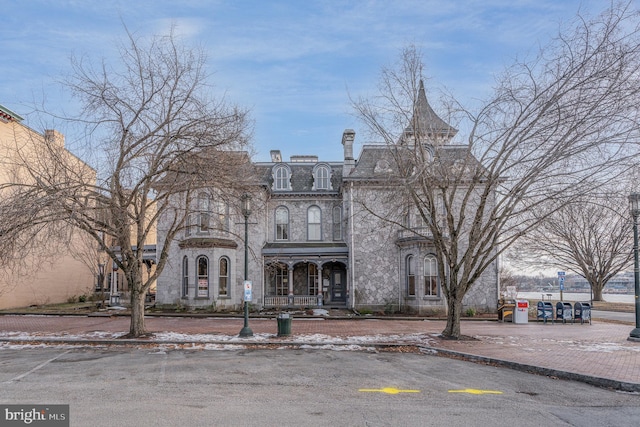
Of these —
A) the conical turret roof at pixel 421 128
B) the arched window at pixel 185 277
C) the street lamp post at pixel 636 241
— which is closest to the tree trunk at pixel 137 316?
the arched window at pixel 185 277

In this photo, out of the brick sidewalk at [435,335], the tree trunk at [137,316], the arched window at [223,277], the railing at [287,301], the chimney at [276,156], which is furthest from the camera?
the chimney at [276,156]

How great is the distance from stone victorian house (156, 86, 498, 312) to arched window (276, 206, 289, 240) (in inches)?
2.5

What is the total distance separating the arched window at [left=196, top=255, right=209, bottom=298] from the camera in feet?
84.6

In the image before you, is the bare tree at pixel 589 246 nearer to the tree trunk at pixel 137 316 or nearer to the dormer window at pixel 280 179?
the dormer window at pixel 280 179

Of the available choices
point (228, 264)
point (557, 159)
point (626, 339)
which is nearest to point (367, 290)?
point (228, 264)

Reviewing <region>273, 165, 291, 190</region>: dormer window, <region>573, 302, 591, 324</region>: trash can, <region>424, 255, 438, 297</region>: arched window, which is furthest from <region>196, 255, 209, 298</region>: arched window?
<region>573, 302, 591, 324</region>: trash can

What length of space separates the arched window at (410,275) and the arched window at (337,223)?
4.79 m

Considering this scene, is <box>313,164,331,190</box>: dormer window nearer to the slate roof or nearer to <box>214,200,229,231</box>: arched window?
the slate roof

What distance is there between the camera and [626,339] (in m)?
15.7

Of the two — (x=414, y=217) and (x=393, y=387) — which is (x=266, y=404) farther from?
(x=414, y=217)

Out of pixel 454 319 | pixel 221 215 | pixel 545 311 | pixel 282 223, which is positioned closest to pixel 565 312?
pixel 545 311

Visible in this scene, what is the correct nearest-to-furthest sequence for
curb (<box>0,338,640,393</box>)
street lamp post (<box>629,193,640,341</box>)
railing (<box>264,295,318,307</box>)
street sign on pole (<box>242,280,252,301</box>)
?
curb (<box>0,338,640,393</box>)
street lamp post (<box>629,193,640,341</box>)
street sign on pole (<box>242,280,252,301</box>)
railing (<box>264,295,318,307</box>)

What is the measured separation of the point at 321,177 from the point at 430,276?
928 centimetres

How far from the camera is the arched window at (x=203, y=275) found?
25.8m
